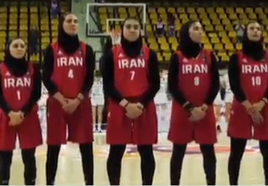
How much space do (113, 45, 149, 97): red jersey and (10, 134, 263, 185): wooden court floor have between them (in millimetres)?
1466

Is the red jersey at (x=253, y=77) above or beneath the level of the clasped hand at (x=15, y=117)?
above

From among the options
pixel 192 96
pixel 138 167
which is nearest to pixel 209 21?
pixel 138 167

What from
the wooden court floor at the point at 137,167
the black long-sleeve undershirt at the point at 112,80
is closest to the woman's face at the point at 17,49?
the black long-sleeve undershirt at the point at 112,80

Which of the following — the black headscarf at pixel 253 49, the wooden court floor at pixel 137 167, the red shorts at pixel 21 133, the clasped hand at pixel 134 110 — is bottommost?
the wooden court floor at pixel 137 167

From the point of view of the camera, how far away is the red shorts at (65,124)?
5492 mm

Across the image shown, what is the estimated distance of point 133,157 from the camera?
8836mm

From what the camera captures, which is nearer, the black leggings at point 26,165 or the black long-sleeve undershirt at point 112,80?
the black long-sleeve undershirt at point 112,80

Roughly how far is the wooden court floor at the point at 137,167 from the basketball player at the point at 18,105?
3.18ft

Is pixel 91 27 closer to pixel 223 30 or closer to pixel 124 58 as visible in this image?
pixel 223 30

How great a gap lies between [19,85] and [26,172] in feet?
2.59

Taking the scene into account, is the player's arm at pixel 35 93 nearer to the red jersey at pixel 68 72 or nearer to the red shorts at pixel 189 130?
the red jersey at pixel 68 72

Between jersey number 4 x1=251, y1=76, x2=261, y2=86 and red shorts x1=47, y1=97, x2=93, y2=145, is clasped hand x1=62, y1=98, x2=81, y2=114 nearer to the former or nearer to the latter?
red shorts x1=47, y1=97, x2=93, y2=145

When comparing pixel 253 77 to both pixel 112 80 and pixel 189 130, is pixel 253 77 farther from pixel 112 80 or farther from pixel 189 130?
pixel 112 80

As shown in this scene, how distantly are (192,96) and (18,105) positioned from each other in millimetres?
1572
